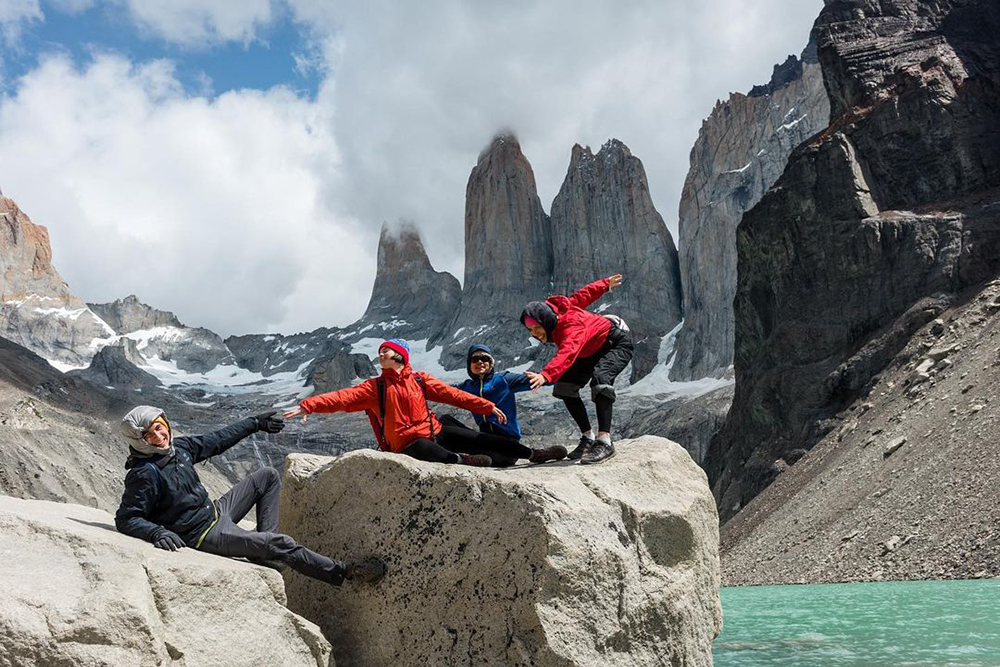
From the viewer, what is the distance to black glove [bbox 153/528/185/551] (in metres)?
6.49

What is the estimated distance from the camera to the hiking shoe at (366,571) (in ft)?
24.0

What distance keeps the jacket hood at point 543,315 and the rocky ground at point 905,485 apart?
1888cm

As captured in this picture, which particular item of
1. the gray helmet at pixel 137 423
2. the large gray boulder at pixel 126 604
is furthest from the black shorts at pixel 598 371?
the gray helmet at pixel 137 423

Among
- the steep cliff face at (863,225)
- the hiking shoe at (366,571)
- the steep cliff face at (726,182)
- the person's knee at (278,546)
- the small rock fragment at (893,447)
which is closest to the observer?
the person's knee at (278,546)

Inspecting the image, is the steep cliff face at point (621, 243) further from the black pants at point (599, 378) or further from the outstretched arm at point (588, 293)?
the black pants at point (599, 378)

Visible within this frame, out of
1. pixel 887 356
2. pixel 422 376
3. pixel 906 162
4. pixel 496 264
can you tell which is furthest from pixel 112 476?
pixel 496 264

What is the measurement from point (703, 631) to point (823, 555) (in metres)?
23.9

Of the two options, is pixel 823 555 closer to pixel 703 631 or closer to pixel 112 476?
pixel 703 631

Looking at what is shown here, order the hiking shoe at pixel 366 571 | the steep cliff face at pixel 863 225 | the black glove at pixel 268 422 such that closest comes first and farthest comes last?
1. the hiking shoe at pixel 366 571
2. the black glove at pixel 268 422
3. the steep cliff face at pixel 863 225

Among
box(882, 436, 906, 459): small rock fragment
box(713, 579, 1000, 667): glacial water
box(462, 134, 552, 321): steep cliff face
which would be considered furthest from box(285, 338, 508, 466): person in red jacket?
box(462, 134, 552, 321): steep cliff face

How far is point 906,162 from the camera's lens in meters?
56.1

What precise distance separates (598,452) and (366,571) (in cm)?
248

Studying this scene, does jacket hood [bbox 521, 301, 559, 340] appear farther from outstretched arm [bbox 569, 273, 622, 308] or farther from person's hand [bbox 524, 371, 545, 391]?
person's hand [bbox 524, 371, 545, 391]

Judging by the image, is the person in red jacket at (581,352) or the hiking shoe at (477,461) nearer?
the hiking shoe at (477,461)
